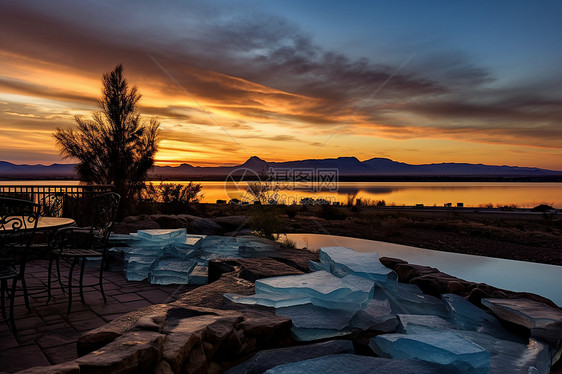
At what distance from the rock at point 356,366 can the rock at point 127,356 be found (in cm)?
53

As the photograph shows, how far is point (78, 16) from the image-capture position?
6.62 meters

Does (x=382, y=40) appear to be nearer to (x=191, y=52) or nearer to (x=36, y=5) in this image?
(x=191, y=52)

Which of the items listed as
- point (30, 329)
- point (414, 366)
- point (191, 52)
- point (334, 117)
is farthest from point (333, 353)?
point (334, 117)

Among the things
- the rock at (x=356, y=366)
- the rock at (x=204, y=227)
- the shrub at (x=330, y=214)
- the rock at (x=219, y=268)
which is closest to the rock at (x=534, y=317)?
the rock at (x=356, y=366)

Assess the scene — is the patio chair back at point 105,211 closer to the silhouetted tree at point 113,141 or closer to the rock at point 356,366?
the rock at point 356,366

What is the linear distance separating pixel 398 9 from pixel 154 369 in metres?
6.06

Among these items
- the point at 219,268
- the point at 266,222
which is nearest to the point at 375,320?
the point at 219,268

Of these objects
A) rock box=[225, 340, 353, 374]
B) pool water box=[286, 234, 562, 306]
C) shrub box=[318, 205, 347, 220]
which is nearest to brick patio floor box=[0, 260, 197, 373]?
rock box=[225, 340, 353, 374]

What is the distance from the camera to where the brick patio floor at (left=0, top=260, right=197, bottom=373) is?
7.38 feet

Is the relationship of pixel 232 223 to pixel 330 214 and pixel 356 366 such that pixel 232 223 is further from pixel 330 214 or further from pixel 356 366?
pixel 356 366

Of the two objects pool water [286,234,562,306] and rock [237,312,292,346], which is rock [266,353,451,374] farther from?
pool water [286,234,562,306]

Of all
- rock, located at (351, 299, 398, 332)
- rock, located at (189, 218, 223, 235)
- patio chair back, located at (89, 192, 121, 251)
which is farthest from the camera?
rock, located at (189, 218, 223, 235)

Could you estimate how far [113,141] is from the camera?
15688mm

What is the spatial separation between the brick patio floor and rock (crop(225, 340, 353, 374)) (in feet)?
4.13
